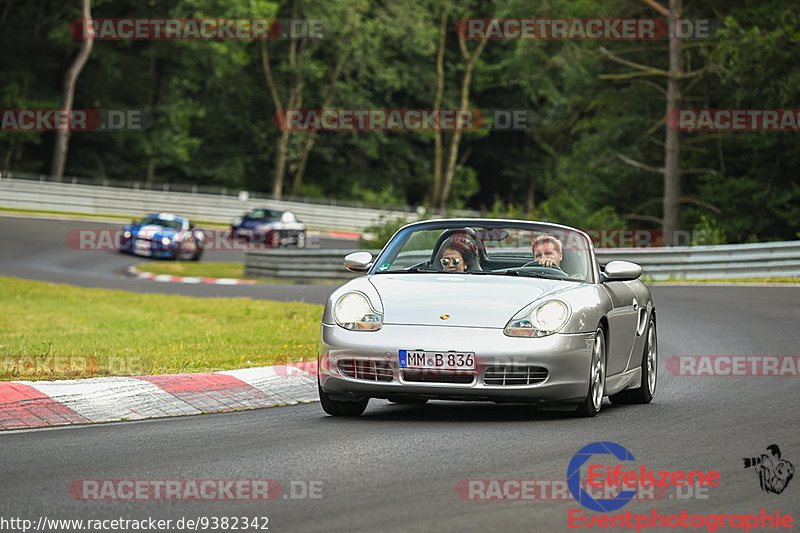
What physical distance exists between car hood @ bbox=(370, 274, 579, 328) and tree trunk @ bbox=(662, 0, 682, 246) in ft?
82.8

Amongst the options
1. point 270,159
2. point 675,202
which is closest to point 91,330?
point 675,202

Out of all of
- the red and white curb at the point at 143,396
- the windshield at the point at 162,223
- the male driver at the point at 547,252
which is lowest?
the red and white curb at the point at 143,396

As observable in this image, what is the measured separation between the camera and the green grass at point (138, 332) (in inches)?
434

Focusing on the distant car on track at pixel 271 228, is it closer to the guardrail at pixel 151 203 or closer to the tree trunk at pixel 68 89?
the guardrail at pixel 151 203

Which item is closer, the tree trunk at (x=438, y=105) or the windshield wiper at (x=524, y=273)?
the windshield wiper at (x=524, y=273)

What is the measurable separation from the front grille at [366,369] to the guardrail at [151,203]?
34.3 metres

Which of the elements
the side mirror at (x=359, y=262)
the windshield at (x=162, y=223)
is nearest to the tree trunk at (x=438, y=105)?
the windshield at (x=162, y=223)

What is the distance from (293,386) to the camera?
33.8 feet

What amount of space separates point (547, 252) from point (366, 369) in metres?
1.86

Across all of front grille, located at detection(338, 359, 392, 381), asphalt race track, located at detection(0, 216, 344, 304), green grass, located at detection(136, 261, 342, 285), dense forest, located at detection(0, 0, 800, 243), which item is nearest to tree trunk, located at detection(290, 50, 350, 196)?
dense forest, located at detection(0, 0, 800, 243)

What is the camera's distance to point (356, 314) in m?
8.30

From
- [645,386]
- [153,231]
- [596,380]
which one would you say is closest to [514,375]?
[596,380]

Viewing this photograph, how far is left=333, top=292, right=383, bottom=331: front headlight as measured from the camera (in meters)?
8.21

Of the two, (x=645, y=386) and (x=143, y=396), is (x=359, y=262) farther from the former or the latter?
(x=645, y=386)
